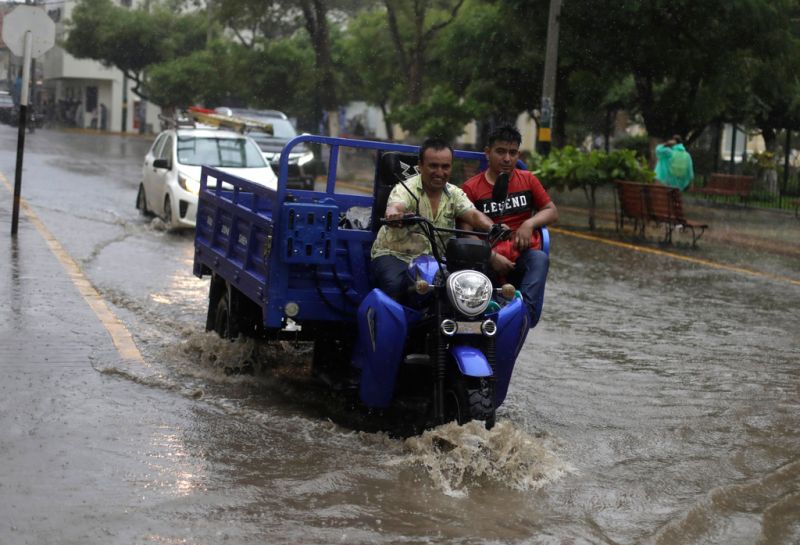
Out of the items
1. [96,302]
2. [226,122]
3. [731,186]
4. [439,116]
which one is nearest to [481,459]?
[96,302]

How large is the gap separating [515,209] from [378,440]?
1763 millimetres

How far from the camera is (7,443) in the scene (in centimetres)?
620

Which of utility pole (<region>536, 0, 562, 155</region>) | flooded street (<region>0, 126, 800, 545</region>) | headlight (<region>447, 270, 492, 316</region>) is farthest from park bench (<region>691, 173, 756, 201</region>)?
headlight (<region>447, 270, 492, 316</region>)

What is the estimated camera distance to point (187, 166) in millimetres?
17781

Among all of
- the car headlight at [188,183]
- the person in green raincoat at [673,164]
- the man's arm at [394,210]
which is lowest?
the car headlight at [188,183]

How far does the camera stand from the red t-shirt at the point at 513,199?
7.45 metres

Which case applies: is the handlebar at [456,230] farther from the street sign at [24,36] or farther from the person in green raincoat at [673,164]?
the person in green raincoat at [673,164]

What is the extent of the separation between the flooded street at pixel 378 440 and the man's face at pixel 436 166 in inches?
57.3

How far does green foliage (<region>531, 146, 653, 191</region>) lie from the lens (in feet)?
67.2

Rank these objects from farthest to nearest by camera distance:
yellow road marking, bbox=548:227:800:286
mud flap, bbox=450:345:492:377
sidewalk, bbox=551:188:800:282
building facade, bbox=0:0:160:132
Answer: building facade, bbox=0:0:160:132 → sidewalk, bbox=551:188:800:282 → yellow road marking, bbox=548:227:800:286 → mud flap, bbox=450:345:492:377

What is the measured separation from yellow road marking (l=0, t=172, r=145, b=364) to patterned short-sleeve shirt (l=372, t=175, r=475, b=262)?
2.35m

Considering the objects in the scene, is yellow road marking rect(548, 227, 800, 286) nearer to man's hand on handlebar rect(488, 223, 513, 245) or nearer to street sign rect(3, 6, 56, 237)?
street sign rect(3, 6, 56, 237)

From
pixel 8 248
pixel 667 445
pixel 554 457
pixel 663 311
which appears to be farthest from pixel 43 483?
pixel 8 248

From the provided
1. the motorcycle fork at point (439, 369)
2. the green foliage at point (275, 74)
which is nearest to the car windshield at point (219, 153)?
the motorcycle fork at point (439, 369)
